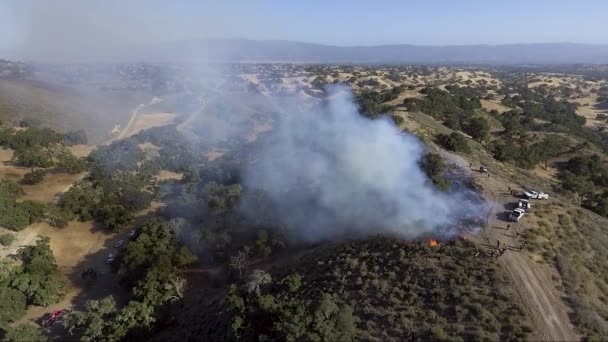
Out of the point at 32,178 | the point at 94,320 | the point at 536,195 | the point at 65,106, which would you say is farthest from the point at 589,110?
the point at 65,106

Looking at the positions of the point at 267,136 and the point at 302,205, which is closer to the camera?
the point at 302,205

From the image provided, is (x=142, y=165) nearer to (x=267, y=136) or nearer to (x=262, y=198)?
(x=267, y=136)

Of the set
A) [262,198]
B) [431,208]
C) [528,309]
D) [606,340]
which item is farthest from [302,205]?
[606,340]

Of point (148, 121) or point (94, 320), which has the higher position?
point (148, 121)

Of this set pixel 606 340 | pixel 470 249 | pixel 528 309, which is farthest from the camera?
pixel 470 249

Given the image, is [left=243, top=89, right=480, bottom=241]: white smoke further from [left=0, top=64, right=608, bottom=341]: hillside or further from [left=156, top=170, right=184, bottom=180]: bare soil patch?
[left=156, top=170, right=184, bottom=180]: bare soil patch

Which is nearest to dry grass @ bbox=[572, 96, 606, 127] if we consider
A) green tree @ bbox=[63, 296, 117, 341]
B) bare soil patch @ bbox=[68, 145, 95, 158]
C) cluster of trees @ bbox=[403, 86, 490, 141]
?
cluster of trees @ bbox=[403, 86, 490, 141]

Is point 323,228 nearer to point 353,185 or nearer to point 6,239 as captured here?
point 353,185

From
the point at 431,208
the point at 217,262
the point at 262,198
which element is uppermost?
the point at 431,208
